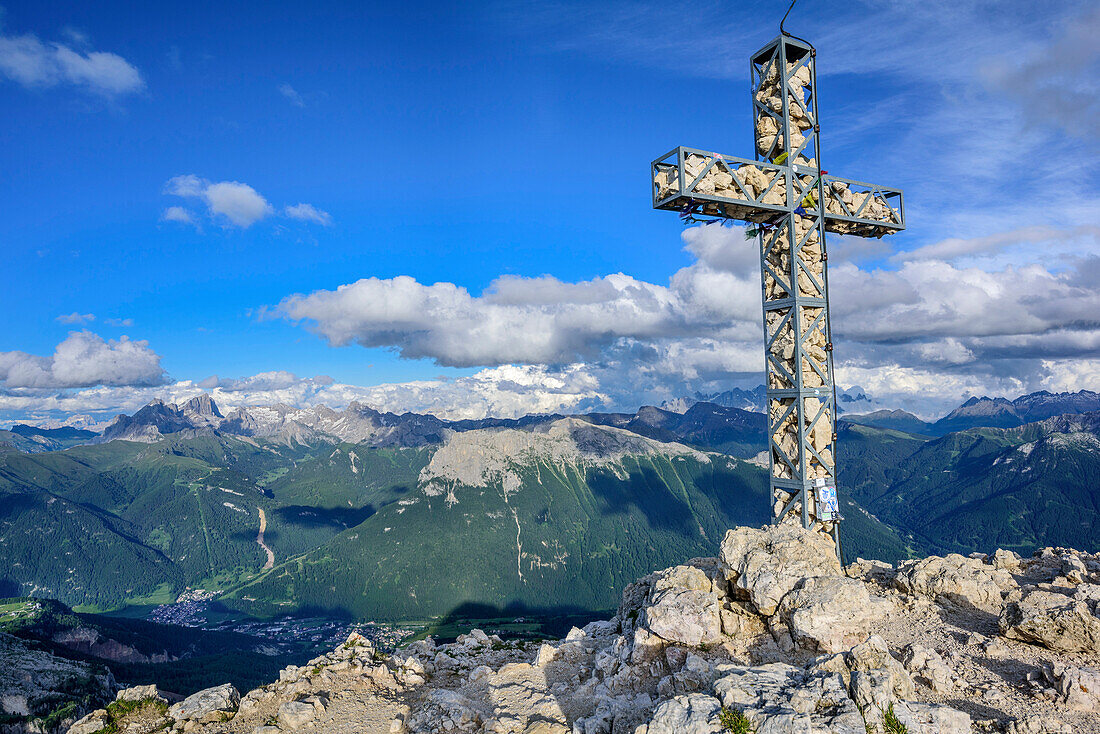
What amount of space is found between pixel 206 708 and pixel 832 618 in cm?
1832

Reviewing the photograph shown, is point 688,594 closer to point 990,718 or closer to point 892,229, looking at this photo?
point 990,718

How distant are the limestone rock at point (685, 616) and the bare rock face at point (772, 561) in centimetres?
105

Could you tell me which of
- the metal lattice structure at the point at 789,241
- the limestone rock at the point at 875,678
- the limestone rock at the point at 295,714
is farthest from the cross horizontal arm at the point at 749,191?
the limestone rock at the point at 295,714

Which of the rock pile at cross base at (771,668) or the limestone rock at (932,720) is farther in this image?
the rock pile at cross base at (771,668)

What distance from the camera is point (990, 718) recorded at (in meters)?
9.74

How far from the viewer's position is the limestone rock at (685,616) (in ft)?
46.0

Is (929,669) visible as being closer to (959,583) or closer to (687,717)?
A: (959,583)

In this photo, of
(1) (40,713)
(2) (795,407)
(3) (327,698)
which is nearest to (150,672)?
(1) (40,713)

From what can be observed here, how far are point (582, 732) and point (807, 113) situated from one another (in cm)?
2052

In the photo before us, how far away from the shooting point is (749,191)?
61.5 feet

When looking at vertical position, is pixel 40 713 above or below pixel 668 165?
below

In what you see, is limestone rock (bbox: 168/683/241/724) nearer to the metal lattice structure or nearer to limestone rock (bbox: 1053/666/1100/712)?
the metal lattice structure

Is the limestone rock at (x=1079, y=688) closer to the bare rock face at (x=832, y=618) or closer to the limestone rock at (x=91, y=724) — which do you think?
the bare rock face at (x=832, y=618)

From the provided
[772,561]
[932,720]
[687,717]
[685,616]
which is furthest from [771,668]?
[772,561]
